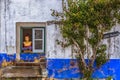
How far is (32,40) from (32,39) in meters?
0.04

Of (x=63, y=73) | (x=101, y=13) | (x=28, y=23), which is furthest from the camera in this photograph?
(x=28, y=23)

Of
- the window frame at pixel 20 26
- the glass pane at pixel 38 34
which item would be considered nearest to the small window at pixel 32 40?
the glass pane at pixel 38 34

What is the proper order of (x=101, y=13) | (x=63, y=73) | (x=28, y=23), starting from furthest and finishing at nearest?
1. (x=28, y=23)
2. (x=63, y=73)
3. (x=101, y=13)

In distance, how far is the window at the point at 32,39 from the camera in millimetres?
13914

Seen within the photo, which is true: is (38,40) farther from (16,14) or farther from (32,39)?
(16,14)

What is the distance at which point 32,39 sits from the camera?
14.1m

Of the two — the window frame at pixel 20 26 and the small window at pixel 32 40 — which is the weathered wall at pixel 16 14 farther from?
the small window at pixel 32 40

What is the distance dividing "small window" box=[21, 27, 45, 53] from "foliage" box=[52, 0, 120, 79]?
154 centimetres

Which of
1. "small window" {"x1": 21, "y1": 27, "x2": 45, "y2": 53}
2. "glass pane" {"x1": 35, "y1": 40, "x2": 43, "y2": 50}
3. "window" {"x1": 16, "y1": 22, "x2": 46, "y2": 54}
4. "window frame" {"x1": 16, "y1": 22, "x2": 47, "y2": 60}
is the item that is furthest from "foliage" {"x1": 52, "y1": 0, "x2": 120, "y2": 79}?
"glass pane" {"x1": 35, "y1": 40, "x2": 43, "y2": 50}

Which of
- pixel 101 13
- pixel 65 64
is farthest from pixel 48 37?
pixel 101 13

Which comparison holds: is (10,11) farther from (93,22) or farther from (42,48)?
(93,22)

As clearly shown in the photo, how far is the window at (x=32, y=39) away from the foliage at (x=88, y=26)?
1.44 m

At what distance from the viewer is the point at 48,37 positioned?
12766 millimetres

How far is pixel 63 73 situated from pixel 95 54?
1.43 metres
